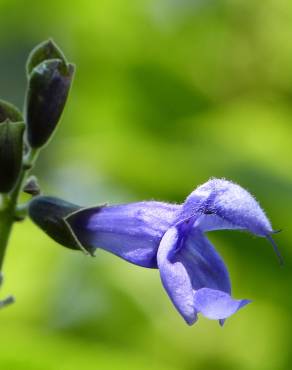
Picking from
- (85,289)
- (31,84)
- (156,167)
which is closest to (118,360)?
(85,289)

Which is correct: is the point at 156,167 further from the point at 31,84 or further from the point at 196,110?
the point at 31,84

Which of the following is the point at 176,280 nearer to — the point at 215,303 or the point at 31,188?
the point at 215,303

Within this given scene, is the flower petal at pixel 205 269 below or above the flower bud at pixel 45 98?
below

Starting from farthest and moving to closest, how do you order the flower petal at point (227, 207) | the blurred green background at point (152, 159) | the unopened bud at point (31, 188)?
the blurred green background at point (152, 159)
the unopened bud at point (31, 188)
the flower petal at point (227, 207)

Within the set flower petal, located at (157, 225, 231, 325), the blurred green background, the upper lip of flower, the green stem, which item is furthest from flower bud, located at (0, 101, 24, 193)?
the blurred green background

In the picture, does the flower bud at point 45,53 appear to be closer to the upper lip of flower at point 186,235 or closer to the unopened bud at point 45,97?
the unopened bud at point 45,97

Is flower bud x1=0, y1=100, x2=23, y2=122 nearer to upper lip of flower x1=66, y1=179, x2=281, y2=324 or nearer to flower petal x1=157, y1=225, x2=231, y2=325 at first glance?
upper lip of flower x1=66, y1=179, x2=281, y2=324

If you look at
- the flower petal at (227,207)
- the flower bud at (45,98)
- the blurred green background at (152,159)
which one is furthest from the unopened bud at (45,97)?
the blurred green background at (152,159)

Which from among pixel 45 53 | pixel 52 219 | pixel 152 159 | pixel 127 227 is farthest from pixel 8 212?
pixel 152 159
